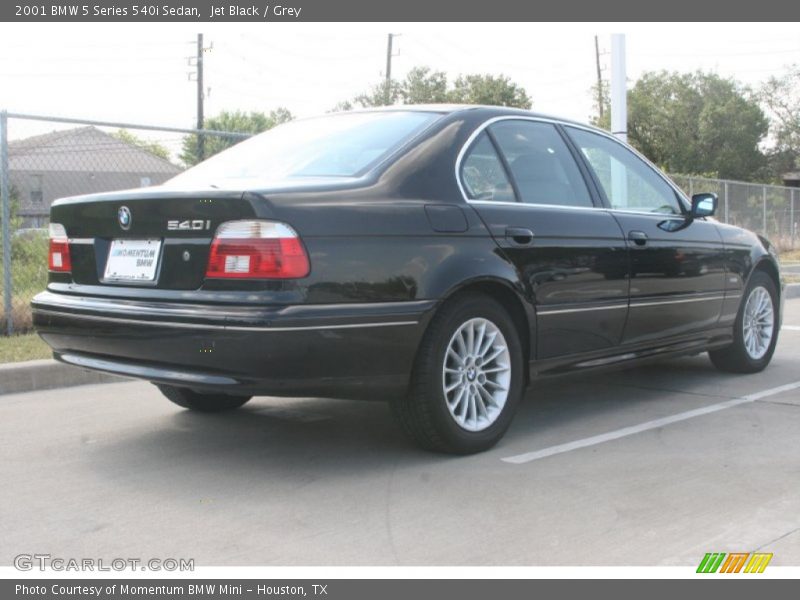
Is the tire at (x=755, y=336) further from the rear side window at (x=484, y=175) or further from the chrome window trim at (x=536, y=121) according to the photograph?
the rear side window at (x=484, y=175)

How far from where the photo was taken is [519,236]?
4.55 metres

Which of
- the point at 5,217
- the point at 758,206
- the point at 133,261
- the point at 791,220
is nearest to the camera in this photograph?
the point at 133,261

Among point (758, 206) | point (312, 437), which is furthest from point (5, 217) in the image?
point (758, 206)

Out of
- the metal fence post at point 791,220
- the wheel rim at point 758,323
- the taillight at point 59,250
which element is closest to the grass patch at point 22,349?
the taillight at point 59,250

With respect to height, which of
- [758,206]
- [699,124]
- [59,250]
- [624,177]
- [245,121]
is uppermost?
[245,121]

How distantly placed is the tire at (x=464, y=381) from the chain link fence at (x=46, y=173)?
3.92 meters

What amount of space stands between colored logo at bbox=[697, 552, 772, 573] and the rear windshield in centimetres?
215

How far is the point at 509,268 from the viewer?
4.46 metres

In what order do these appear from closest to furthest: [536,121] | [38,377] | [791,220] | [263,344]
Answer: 1. [263,344]
2. [536,121]
3. [38,377]
4. [791,220]

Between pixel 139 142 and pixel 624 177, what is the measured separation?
17.7 feet

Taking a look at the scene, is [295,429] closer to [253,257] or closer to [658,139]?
[253,257]
